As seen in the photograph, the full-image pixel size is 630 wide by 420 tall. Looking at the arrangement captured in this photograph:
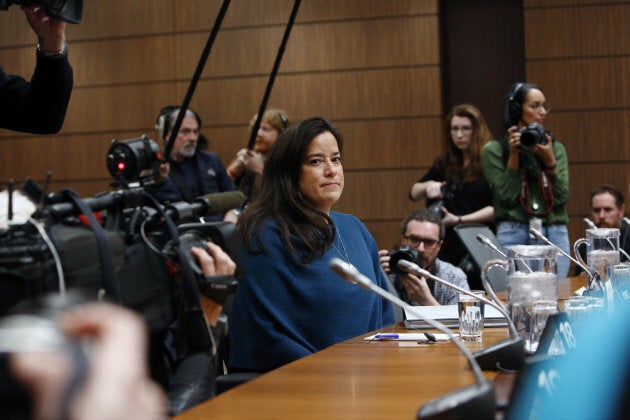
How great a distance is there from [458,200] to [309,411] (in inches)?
144

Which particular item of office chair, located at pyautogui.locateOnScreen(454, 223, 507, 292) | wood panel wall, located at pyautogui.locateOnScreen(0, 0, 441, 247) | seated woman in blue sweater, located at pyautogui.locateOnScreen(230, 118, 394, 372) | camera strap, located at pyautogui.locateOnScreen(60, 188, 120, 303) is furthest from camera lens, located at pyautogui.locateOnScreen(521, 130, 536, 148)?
camera strap, located at pyautogui.locateOnScreen(60, 188, 120, 303)

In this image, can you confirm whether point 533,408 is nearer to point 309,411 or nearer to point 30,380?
point 309,411

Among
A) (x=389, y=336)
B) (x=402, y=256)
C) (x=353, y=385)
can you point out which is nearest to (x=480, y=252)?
(x=402, y=256)

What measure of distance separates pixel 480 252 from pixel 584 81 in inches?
134

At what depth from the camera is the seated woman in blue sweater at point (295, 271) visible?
2.43 metres

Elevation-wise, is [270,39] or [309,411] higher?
[270,39]

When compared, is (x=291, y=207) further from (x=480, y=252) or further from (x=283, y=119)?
(x=283, y=119)

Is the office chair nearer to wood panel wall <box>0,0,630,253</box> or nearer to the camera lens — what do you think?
the camera lens

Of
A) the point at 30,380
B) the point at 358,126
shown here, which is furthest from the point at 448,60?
the point at 30,380

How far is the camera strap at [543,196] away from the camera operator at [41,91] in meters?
2.91

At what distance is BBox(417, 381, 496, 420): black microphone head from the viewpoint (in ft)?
3.20

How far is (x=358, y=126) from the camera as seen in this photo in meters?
7.21

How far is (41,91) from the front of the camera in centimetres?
176

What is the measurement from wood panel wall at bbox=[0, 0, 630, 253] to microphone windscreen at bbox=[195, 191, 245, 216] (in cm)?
529
